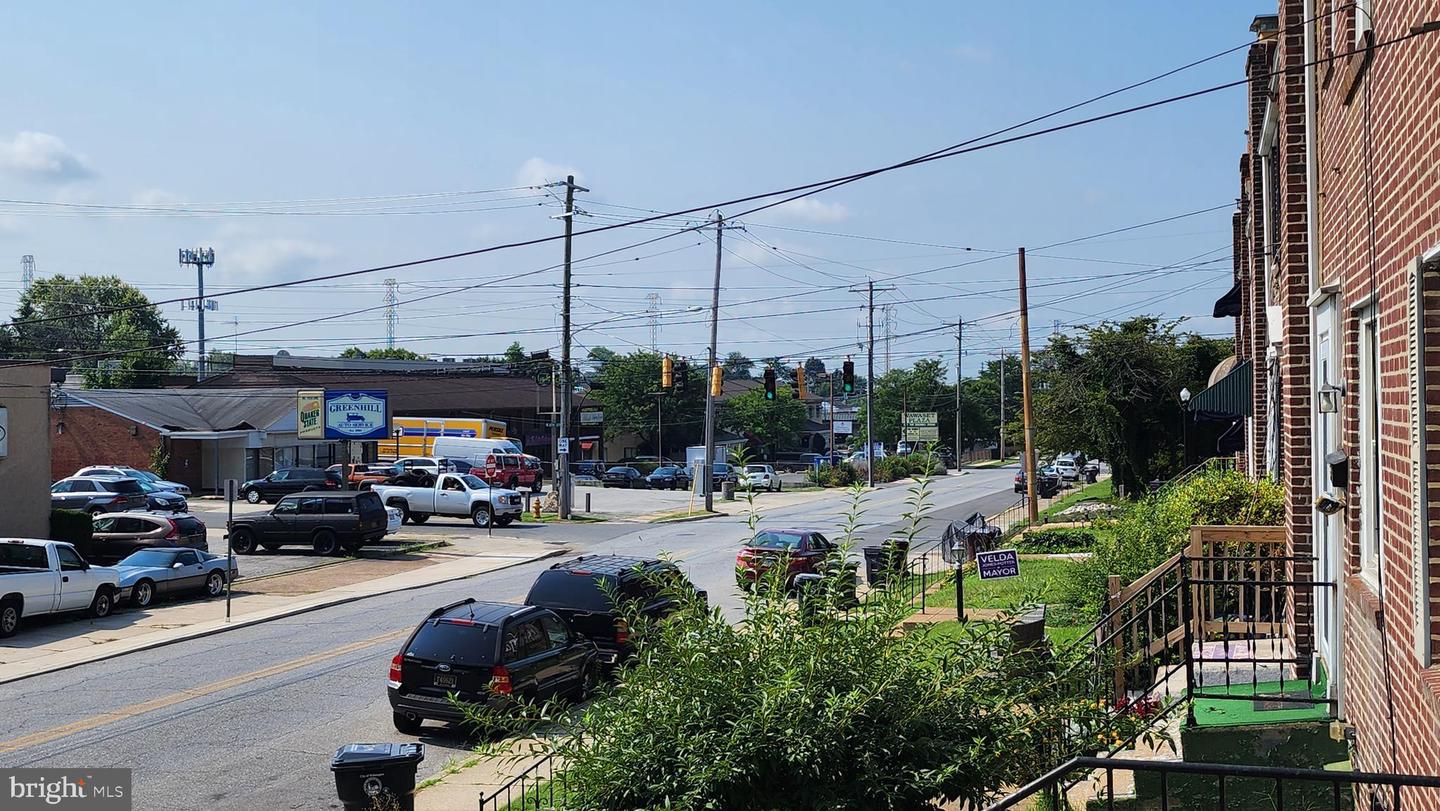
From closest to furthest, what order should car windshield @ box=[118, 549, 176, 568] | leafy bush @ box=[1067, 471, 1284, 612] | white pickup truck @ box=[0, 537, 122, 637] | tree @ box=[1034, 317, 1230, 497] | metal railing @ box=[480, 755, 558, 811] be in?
1. metal railing @ box=[480, 755, 558, 811]
2. leafy bush @ box=[1067, 471, 1284, 612]
3. white pickup truck @ box=[0, 537, 122, 637]
4. car windshield @ box=[118, 549, 176, 568]
5. tree @ box=[1034, 317, 1230, 497]

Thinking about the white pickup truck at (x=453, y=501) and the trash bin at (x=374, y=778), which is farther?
the white pickup truck at (x=453, y=501)

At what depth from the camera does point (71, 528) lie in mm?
31281

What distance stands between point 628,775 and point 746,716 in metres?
0.65

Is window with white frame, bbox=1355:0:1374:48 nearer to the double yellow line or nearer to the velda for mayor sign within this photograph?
the double yellow line

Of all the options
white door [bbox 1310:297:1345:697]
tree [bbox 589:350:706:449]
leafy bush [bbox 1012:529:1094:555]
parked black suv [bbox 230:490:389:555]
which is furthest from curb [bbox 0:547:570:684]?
tree [bbox 589:350:706:449]

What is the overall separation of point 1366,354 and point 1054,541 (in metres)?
26.0

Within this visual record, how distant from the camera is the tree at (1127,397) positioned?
41.8 m

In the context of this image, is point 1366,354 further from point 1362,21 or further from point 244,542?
point 244,542

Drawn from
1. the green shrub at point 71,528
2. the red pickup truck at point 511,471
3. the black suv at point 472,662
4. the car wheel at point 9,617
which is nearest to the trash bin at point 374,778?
the black suv at point 472,662

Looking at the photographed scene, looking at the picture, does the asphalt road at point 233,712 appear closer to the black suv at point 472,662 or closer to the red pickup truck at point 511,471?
the black suv at point 472,662

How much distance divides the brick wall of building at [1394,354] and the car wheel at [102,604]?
2220 centimetres

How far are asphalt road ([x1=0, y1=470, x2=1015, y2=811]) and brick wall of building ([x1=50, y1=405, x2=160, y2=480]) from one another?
38.7m

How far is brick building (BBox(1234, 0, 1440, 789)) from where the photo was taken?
18.5ft

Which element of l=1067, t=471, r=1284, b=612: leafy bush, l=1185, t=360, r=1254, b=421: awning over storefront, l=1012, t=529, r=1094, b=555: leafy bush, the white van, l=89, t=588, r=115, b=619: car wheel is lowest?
l=89, t=588, r=115, b=619: car wheel
